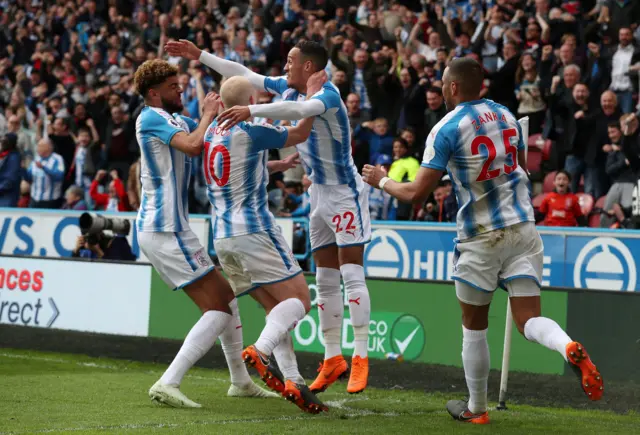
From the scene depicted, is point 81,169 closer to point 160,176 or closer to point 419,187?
point 160,176

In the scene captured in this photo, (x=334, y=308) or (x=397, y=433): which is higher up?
(x=334, y=308)

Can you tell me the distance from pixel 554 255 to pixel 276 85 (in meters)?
4.67

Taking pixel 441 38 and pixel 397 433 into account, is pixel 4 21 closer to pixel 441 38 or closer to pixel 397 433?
pixel 441 38

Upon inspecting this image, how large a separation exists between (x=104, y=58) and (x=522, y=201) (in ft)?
53.5

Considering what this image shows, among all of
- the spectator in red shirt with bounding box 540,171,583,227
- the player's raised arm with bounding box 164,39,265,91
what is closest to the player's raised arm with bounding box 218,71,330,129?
the player's raised arm with bounding box 164,39,265,91

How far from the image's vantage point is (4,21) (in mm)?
24562

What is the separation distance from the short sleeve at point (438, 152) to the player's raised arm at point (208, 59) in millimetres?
2170

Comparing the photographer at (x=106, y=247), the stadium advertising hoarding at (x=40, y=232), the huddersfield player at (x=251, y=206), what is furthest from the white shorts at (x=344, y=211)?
the stadium advertising hoarding at (x=40, y=232)

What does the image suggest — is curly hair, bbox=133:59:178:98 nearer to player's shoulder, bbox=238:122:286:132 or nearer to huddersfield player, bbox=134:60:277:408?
huddersfield player, bbox=134:60:277:408

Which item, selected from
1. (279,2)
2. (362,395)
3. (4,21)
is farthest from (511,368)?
(4,21)

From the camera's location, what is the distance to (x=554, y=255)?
37.3 ft

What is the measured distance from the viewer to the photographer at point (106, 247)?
1320cm

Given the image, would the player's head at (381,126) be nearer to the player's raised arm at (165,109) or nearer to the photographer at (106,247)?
the photographer at (106,247)

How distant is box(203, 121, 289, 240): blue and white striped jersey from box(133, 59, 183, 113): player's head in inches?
16.9
